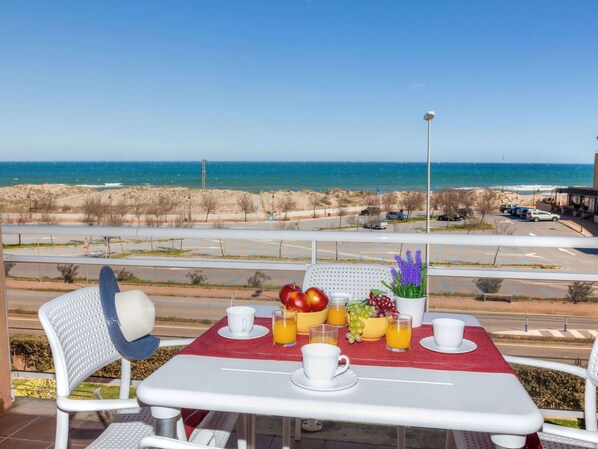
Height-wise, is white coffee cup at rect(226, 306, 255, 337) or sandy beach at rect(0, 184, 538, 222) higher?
white coffee cup at rect(226, 306, 255, 337)

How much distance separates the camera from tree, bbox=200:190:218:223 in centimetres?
4494

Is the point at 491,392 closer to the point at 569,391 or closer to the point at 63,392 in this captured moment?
the point at 63,392

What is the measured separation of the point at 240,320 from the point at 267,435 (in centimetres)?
125

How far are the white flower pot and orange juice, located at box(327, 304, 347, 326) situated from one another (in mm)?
190

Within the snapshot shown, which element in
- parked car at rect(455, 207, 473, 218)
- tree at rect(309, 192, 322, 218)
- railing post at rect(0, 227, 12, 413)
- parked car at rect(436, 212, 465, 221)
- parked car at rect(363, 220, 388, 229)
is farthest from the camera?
tree at rect(309, 192, 322, 218)

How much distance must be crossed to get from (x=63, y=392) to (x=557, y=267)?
2733 cm

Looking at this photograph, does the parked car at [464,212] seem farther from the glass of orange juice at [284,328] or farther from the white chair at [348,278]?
the glass of orange juice at [284,328]

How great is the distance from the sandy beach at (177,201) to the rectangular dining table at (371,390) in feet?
129

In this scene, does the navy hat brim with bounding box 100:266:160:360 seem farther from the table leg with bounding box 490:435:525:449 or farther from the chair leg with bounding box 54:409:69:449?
the table leg with bounding box 490:435:525:449

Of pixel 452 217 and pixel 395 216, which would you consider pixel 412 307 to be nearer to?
pixel 395 216

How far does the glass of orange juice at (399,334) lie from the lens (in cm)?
157

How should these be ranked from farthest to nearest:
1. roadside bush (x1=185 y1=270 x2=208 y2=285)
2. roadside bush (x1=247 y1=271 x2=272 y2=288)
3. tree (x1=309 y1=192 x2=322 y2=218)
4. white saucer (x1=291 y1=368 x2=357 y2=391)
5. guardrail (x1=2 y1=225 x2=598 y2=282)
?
tree (x1=309 y1=192 x2=322 y2=218)
roadside bush (x1=185 y1=270 x2=208 y2=285)
roadside bush (x1=247 y1=271 x2=272 y2=288)
guardrail (x1=2 y1=225 x2=598 y2=282)
white saucer (x1=291 y1=368 x2=357 y2=391)

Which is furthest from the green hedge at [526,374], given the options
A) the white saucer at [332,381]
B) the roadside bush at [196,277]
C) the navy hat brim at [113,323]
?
the roadside bush at [196,277]

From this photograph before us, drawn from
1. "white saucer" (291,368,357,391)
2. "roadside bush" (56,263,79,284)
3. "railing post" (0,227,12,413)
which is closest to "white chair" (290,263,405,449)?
"white saucer" (291,368,357,391)
